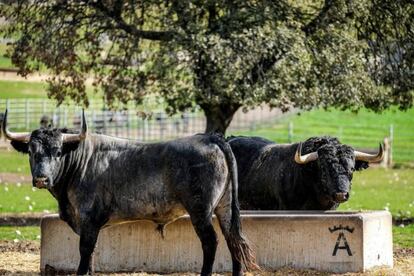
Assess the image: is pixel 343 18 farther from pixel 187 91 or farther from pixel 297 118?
pixel 297 118

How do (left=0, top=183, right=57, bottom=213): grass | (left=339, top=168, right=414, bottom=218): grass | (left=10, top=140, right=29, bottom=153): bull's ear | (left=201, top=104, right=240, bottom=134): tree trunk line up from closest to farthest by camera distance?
(left=10, top=140, right=29, bottom=153): bull's ear, (left=201, top=104, right=240, bottom=134): tree trunk, (left=0, top=183, right=57, bottom=213): grass, (left=339, top=168, right=414, bottom=218): grass

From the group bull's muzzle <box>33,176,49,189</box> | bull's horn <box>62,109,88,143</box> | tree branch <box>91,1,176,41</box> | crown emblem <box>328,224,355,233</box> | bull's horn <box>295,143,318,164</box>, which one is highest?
tree branch <box>91,1,176,41</box>

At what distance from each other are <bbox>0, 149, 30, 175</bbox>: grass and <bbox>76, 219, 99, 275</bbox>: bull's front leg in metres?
21.8

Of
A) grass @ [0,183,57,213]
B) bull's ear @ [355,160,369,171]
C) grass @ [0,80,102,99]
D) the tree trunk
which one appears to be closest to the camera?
bull's ear @ [355,160,369,171]

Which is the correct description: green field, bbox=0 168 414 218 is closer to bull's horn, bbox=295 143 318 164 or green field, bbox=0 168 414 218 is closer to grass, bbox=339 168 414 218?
grass, bbox=339 168 414 218

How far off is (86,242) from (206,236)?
1.41 meters

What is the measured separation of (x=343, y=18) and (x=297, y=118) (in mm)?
38694

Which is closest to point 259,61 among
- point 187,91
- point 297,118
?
point 187,91

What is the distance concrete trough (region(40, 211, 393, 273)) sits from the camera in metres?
13.9

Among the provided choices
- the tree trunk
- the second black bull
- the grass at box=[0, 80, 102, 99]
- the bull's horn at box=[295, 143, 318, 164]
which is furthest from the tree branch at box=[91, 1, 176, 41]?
the grass at box=[0, 80, 102, 99]

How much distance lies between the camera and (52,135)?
1312 centimetres

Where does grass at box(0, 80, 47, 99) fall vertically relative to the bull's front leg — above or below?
above

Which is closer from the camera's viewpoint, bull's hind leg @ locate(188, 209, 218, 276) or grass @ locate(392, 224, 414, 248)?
bull's hind leg @ locate(188, 209, 218, 276)

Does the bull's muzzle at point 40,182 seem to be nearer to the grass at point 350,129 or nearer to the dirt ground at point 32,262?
the dirt ground at point 32,262
